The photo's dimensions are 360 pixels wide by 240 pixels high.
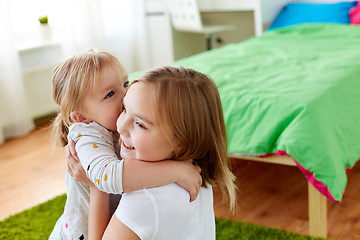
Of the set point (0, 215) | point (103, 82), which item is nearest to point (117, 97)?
point (103, 82)

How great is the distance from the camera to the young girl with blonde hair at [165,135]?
0.82m

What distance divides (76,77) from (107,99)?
0.08 m

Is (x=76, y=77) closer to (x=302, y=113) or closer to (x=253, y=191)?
(x=302, y=113)

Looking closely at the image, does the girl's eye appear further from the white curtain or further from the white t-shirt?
the white curtain

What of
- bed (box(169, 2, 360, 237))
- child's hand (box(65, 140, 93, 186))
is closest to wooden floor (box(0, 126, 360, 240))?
bed (box(169, 2, 360, 237))

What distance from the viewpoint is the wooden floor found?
1.94 meters

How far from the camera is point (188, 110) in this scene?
2.72 feet

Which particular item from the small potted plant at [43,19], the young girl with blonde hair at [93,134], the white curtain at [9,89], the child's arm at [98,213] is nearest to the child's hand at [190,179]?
the young girl with blonde hair at [93,134]

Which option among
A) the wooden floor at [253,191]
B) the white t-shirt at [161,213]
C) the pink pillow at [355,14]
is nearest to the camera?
the white t-shirt at [161,213]

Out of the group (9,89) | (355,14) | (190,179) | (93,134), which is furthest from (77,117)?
(355,14)

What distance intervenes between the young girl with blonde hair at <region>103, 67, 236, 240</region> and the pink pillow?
8.94 feet

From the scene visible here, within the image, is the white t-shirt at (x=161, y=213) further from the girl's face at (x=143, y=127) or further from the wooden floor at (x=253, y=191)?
the wooden floor at (x=253, y=191)

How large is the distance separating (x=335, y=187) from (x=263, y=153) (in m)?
0.29

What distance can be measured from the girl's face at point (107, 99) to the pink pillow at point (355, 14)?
267cm
